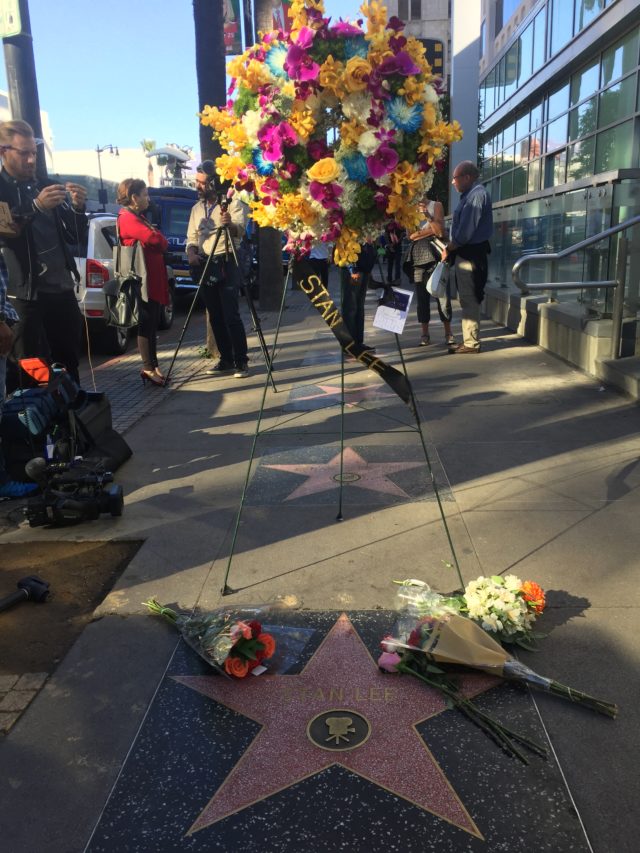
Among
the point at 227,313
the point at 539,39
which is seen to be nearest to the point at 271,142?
the point at 227,313

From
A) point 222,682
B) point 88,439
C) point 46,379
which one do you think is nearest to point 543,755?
point 222,682

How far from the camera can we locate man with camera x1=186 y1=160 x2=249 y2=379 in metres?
7.37

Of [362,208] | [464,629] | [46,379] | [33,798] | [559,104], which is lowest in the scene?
[33,798]

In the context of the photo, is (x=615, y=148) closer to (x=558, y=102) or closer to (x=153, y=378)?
(x=558, y=102)

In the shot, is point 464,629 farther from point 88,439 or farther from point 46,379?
point 46,379

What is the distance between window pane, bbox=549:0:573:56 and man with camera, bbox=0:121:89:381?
12853mm

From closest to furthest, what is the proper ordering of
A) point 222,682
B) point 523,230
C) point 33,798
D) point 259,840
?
point 259,840 → point 33,798 → point 222,682 → point 523,230

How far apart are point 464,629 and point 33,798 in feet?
5.24

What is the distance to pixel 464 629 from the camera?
2.73 meters

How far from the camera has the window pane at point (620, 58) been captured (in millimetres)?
11602

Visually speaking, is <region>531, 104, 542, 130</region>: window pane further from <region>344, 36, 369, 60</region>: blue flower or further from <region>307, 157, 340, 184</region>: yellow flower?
<region>307, 157, 340, 184</region>: yellow flower

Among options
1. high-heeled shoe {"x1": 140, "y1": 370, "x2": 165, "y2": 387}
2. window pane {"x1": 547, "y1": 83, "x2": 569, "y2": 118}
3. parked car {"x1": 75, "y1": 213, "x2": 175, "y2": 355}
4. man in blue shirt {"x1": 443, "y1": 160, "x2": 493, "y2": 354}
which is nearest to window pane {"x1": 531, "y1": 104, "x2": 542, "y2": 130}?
window pane {"x1": 547, "y1": 83, "x2": 569, "y2": 118}

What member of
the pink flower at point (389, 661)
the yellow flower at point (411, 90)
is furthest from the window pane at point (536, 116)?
the pink flower at point (389, 661)

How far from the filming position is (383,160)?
3080 millimetres
